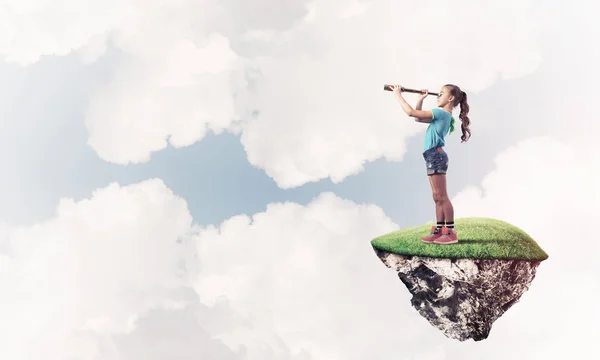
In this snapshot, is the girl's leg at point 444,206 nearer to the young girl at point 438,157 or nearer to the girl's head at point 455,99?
the young girl at point 438,157

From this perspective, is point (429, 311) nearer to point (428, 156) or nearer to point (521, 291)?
point (521, 291)

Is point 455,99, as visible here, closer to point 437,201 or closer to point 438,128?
point 438,128

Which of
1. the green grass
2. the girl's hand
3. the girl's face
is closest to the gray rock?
the green grass

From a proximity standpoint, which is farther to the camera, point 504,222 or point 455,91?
point 504,222

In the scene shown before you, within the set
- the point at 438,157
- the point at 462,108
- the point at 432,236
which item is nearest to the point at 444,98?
the point at 462,108

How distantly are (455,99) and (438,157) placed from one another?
1.12 m

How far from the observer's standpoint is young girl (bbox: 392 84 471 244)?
1015cm

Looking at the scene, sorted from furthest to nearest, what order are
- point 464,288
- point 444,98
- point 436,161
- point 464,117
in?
point 464,117, point 444,98, point 436,161, point 464,288

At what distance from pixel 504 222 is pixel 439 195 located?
6.29 ft

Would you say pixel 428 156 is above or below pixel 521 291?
above

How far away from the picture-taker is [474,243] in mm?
10148

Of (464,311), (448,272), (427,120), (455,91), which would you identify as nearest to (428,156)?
(427,120)

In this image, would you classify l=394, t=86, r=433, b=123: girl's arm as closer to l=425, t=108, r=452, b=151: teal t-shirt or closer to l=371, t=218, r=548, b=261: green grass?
l=425, t=108, r=452, b=151: teal t-shirt

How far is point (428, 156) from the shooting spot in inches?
404
